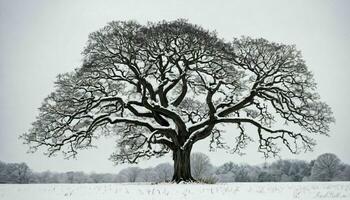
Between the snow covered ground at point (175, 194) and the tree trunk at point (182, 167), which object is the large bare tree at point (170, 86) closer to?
the tree trunk at point (182, 167)

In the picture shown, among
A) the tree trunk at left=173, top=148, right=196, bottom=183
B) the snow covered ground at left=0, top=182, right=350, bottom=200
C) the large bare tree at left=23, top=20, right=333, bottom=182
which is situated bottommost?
the snow covered ground at left=0, top=182, right=350, bottom=200

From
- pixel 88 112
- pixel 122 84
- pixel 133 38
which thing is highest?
pixel 133 38

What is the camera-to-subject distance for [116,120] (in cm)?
2455

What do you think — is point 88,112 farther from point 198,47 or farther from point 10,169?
point 10,169

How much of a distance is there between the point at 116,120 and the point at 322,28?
128985mm

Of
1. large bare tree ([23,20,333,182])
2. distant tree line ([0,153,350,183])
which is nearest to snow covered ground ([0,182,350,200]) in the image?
large bare tree ([23,20,333,182])

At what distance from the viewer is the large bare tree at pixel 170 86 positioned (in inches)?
950

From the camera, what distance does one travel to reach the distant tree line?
52044mm

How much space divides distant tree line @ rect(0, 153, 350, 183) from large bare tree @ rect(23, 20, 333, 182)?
1326 centimetres

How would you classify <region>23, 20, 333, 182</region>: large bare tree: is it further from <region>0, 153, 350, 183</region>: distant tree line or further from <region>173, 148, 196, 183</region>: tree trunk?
<region>0, 153, 350, 183</region>: distant tree line

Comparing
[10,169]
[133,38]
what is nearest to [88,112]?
[133,38]

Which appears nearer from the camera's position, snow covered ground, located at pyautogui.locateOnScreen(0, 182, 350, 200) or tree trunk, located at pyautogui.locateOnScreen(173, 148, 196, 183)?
snow covered ground, located at pyautogui.locateOnScreen(0, 182, 350, 200)

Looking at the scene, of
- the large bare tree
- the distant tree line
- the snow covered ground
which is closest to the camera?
the snow covered ground

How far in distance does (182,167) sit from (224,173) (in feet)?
156
